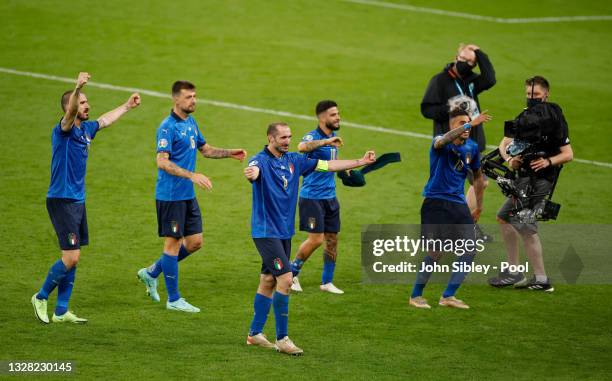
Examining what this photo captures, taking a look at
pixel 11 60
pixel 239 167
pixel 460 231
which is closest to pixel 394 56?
pixel 239 167

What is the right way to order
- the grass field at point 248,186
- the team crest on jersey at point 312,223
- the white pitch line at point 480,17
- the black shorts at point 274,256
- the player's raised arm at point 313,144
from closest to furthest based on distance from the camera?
1. the black shorts at point 274,256
2. the grass field at point 248,186
3. the player's raised arm at point 313,144
4. the team crest on jersey at point 312,223
5. the white pitch line at point 480,17

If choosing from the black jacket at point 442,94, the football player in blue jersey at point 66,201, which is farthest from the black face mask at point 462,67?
the football player in blue jersey at point 66,201

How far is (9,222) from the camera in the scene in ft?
52.0

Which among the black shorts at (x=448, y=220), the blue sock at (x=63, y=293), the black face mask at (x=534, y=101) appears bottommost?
the blue sock at (x=63, y=293)

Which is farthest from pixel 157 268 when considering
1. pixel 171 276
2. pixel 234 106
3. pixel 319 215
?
pixel 234 106

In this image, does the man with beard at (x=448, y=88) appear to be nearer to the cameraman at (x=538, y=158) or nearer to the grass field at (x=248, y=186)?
→ the cameraman at (x=538, y=158)

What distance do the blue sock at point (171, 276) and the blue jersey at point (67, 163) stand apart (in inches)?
56.2

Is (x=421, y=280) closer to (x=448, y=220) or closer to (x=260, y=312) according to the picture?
(x=448, y=220)

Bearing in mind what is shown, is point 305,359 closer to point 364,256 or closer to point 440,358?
point 440,358

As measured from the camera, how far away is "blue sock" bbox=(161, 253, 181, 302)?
1267cm

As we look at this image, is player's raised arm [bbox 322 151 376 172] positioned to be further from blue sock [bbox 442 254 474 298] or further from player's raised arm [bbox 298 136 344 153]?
blue sock [bbox 442 254 474 298]

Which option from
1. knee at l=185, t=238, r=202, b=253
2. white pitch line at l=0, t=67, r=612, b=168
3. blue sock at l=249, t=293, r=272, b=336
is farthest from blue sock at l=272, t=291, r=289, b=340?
white pitch line at l=0, t=67, r=612, b=168

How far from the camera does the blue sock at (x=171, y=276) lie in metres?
12.7

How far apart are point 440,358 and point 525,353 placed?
99 centimetres
